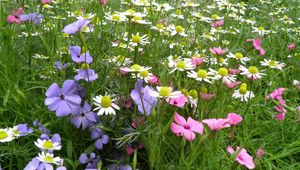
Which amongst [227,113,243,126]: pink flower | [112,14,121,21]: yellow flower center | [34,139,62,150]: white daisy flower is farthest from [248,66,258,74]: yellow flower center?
[34,139,62,150]: white daisy flower

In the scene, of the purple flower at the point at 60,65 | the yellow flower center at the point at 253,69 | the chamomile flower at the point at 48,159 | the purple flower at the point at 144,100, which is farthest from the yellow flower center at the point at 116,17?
the chamomile flower at the point at 48,159

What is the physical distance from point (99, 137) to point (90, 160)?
6cm

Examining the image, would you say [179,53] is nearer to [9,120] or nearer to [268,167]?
[268,167]

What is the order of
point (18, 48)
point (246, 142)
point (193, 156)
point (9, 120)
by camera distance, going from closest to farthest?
point (193, 156), point (9, 120), point (246, 142), point (18, 48)

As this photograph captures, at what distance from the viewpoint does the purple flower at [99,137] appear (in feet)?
3.42

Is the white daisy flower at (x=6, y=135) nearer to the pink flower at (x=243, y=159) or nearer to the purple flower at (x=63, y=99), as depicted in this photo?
the purple flower at (x=63, y=99)

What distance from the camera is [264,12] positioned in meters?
3.39

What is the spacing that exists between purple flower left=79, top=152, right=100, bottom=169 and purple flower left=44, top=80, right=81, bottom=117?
0.11 m

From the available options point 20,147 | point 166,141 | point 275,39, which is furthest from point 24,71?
point 275,39

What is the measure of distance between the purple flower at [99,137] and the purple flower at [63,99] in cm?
7

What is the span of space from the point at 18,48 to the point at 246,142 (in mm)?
871

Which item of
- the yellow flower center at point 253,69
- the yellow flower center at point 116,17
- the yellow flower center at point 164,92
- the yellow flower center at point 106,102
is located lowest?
the yellow flower center at point 253,69

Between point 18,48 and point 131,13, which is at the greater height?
point 131,13

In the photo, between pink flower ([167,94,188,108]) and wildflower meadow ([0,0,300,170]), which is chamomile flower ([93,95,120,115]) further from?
pink flower ([167,94,188,108])
